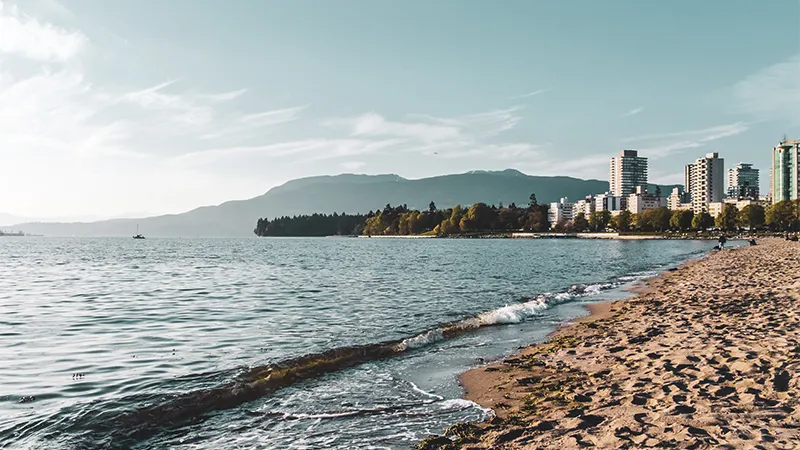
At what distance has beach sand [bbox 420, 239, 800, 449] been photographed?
740cm

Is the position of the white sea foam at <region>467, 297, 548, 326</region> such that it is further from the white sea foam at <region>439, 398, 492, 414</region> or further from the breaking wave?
the white sea foam at <region>439, 398, 492, 414</region>

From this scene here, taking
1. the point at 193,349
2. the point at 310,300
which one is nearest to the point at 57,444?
the point at 193,349

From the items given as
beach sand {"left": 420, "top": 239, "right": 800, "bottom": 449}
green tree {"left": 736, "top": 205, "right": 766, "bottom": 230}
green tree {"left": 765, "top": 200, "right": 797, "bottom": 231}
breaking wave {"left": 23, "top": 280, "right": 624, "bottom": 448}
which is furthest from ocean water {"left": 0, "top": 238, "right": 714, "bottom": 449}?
green tree {"left": 736, "top": 205, "right": 766, "bottom": 230}

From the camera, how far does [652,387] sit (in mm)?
9641

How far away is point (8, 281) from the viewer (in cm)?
4191

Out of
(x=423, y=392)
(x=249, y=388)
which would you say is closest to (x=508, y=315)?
(x=423, y=392)

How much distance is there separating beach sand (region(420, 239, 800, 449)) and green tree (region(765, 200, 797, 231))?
18184 centimetres

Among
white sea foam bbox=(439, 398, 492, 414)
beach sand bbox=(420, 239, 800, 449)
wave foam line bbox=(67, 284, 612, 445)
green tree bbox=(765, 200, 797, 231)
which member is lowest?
wave foam line bbox=(67, 284, 612, 445)

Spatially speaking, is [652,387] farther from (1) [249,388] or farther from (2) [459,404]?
(1) [249,388]

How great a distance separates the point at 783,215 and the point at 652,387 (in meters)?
196

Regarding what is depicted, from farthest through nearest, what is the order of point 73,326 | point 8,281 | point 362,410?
point 8,281 < point 73,326 < point 362,410

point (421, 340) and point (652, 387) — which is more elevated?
point (652, 387)

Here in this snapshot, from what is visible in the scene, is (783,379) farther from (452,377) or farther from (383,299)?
(383,299)

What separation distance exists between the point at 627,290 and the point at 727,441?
26.8 metres
